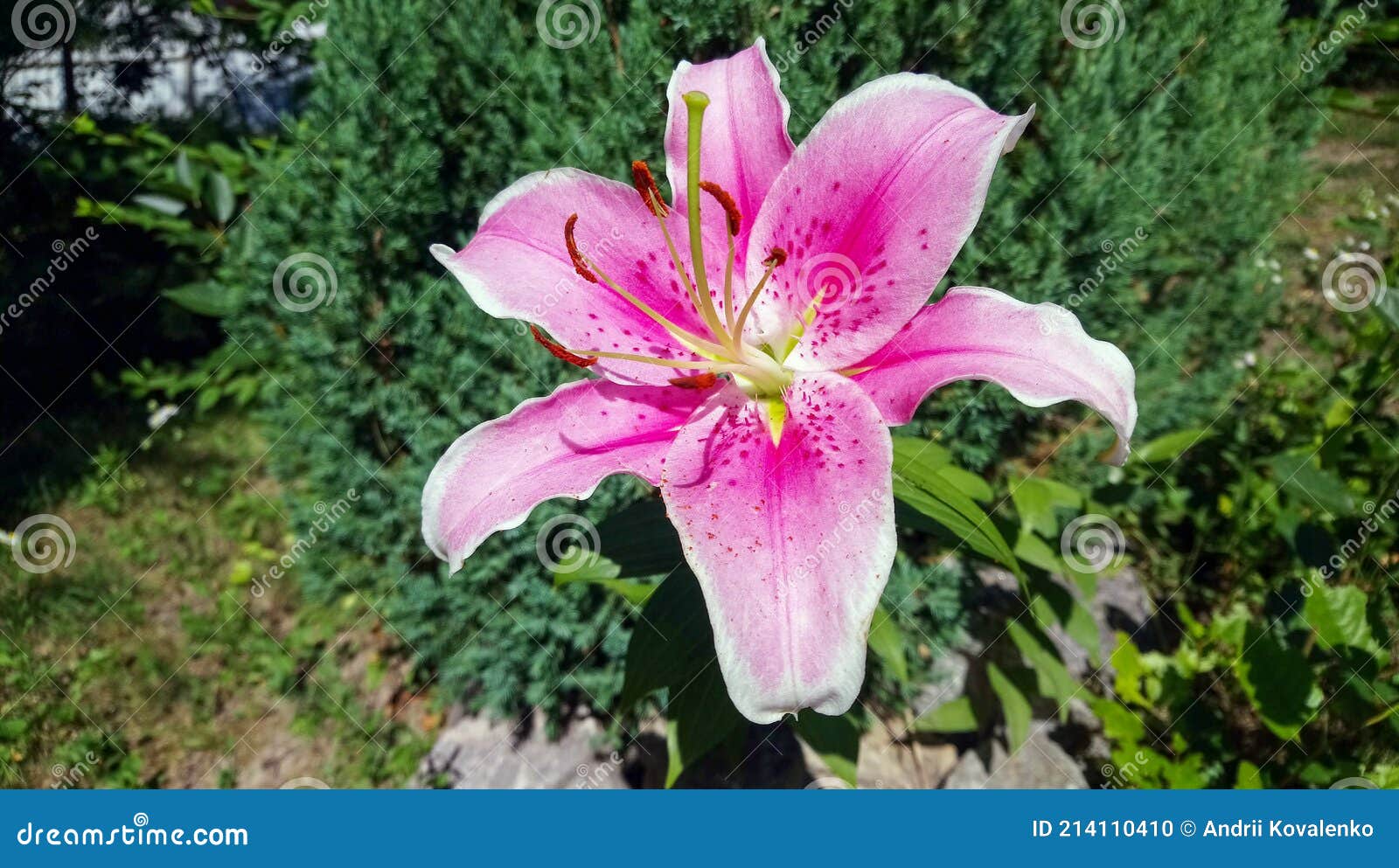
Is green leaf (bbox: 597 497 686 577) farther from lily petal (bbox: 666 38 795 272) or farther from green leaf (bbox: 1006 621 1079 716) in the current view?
green leaf (bbox: 1006 621 1079 716)

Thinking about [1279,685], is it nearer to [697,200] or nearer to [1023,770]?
[1023,770]

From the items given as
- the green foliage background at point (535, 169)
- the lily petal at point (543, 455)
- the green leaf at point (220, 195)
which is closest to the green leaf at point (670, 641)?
the lily petal at point (543, 455)

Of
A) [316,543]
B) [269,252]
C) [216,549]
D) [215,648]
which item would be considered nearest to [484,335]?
[269,252]

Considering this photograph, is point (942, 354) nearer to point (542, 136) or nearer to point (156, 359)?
point (542, 136)

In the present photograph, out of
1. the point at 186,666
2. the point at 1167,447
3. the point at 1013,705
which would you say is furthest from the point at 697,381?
the point at 186,666

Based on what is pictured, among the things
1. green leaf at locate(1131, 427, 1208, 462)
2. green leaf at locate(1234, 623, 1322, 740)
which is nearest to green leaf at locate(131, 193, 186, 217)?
green leaf at locate(1131, 427, 1208, 462)
